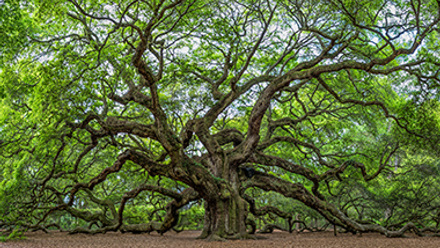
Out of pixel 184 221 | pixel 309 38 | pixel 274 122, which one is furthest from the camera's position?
pixel 184 221

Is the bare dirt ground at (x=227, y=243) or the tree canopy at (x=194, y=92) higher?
the tree canopy at (x=194, y=92)

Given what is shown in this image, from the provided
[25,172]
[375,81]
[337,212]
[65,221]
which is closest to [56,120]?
[25,172]

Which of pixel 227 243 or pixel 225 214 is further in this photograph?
pixel 225 214

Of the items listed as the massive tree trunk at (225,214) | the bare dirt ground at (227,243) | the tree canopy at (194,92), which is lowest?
the bare dirt ground at (227,243)

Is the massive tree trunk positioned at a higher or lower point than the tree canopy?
lower

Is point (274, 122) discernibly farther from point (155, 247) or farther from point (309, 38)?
point (155, 247)

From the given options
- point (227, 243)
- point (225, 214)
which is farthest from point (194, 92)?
point (227, 243)

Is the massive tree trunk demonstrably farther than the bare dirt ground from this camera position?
Yes

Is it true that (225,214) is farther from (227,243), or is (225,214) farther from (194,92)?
(194,92)

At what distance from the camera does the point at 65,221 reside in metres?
16.5

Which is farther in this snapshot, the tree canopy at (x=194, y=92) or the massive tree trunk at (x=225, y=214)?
the massive tree trunk at (x=225, y=214)

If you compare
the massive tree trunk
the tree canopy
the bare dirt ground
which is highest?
the tree canopy

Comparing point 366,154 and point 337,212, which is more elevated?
point 366,154

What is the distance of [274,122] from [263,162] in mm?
1234
